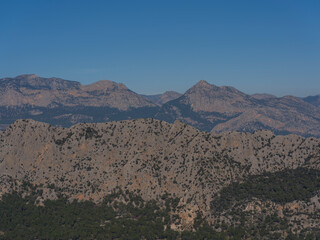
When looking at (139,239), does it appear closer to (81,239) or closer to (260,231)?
(81,239)

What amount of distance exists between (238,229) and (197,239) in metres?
21.7

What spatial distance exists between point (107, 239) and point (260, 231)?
76629 millimetres

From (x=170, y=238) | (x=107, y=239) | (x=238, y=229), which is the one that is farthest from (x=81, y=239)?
(x=238, y=229)

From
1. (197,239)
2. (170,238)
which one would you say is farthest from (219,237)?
(170,238)

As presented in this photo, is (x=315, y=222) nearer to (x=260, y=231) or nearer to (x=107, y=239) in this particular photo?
(x=260, y=231)

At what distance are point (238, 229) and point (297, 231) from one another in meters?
28.6

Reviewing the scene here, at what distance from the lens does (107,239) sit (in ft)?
652

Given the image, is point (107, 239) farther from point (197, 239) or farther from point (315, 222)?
point (315, 222)

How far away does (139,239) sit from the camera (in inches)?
7864

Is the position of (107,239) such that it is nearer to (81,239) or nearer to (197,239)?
(81,239)

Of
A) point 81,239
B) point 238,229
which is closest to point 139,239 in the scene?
point 81,239

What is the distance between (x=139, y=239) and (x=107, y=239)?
16.2 m

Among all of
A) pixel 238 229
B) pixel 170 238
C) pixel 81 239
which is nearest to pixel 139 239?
pixel 170 238

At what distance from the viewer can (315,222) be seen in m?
195
